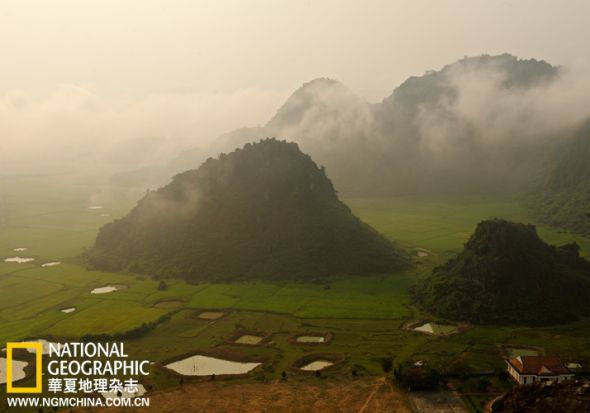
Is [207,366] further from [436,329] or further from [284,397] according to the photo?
[436,329]

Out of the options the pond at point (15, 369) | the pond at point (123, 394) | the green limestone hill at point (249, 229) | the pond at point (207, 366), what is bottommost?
the pond at point (123, 394)

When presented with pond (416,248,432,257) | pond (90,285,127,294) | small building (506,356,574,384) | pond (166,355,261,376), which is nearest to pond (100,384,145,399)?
pond (166,355,261,376)

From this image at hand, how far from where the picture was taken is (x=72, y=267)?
397 feet

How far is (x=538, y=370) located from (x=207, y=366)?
124 feet

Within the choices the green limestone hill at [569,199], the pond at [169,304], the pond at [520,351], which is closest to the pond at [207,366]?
the pond at [169,304]

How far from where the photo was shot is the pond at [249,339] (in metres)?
73.9

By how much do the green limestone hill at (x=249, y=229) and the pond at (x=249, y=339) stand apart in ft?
101

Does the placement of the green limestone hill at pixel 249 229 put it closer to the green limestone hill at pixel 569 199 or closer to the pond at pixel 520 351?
the pond at pixel 520 351

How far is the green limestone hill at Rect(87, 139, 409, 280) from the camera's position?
362ft

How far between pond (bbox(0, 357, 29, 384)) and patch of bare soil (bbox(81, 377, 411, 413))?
16.6m

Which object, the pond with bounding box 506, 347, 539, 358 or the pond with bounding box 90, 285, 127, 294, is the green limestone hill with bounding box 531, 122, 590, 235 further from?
the pond with bounding box 90, 285, 127, 294

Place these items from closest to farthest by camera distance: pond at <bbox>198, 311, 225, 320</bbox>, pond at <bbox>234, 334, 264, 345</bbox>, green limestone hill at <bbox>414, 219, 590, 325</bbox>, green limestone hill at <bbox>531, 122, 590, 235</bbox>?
pond at <bbox>234, 334, 264, 345</bbox>, green limestone hill at <bbox>414, 219, 590, 325</bbox>, pond at <bbox>198, 311, 225, 320</bbox>, green limestone hill at <bbox>531, 122, 590, 235</bbox>

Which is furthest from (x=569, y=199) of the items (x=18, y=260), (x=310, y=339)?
(x=18, y=260)

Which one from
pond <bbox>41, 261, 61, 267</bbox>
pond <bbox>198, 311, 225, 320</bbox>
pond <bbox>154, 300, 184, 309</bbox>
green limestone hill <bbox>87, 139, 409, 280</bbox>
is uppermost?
green limestone hill <bbox>87, 139, 409, 280</bbox>
